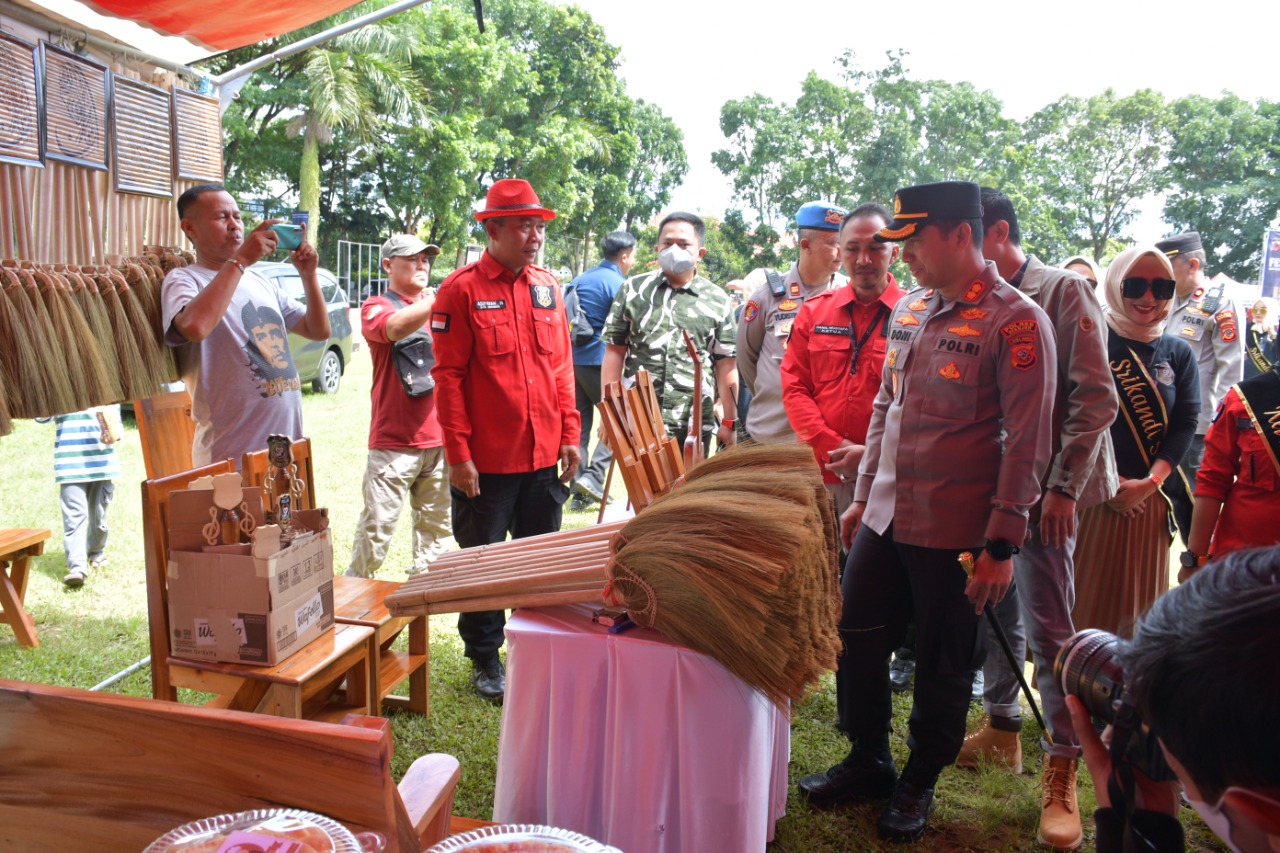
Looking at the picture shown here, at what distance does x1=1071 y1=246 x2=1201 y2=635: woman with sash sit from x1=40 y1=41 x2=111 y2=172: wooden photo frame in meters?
3.57

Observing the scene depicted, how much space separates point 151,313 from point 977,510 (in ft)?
9.07

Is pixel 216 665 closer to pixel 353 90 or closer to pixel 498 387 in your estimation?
pixel 498 387

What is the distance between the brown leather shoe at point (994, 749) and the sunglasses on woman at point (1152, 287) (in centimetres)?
168

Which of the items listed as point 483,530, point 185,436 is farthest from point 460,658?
point 185,436

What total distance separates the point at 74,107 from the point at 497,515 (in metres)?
1.94

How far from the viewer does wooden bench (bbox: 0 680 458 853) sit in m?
1.01

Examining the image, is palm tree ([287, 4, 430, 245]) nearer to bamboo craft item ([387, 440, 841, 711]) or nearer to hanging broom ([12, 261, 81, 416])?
hanging broom ([12, 261, 81, 416])

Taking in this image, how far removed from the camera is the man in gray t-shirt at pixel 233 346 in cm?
302

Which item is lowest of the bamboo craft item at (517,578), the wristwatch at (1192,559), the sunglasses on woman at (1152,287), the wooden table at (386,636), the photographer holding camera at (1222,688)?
the wooden table at (386,636)

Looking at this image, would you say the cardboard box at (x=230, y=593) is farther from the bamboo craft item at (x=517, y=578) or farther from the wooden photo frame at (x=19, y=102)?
the wooden photo frame at (x=19, y=102)

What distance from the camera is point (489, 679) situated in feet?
11.6

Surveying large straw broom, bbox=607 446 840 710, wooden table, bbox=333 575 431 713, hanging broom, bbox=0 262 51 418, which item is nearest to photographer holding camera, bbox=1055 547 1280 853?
large straw broom, bbox=607 446 840 710

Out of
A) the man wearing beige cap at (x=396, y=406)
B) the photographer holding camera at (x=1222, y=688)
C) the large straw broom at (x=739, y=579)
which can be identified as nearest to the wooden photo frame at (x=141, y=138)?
the man wearing beige cap at (x=396, y=406)

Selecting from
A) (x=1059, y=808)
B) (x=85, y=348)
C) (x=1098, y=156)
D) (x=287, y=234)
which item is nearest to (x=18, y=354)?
(x=85, y=348)
